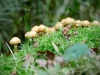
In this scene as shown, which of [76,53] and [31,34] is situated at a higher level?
[31,34]

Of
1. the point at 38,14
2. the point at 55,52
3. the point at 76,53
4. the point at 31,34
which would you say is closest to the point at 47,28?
the point at 31,34

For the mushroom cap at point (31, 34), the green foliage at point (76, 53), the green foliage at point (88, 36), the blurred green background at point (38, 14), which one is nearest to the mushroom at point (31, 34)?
the mushroom cap at point (31, 34)

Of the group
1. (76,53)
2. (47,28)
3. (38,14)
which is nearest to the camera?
(76,53)

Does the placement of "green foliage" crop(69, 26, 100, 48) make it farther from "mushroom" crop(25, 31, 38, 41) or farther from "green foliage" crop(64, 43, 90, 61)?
"green foliage" crop(64, 43, 90, 61)

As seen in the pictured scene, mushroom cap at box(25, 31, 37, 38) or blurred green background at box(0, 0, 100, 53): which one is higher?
blurred green background at box(0, 0, 100, 53)

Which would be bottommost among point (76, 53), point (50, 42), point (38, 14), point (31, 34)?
point (76, 53)

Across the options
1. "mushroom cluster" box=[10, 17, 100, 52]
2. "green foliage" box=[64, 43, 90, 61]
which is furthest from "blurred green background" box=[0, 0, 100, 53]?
"green foliage" box=[64, 43, 90, 61]

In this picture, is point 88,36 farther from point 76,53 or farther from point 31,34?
point 76,53

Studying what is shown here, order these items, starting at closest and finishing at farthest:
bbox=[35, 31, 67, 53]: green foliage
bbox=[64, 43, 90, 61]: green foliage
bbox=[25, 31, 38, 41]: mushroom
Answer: bbox=[64, 43, 90, 61]: green foliage
bbox=[35, 31, 67, 53]: green foliage
bbox=[25, 31, 38, 41]: mushroom

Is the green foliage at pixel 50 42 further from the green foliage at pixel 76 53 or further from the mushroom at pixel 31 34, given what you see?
the green foliage at pixel 76 53
